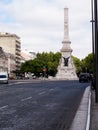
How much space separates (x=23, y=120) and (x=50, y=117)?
5.50 ft

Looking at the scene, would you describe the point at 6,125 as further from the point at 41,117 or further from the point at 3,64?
the point at 3,64

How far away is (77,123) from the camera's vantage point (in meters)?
16.1

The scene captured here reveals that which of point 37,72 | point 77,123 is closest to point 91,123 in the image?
point 77,123

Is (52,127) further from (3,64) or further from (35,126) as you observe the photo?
(3,64)

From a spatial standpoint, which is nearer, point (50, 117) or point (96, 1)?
point (50, 117)

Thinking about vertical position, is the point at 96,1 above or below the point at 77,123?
above

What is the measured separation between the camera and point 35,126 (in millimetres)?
15297

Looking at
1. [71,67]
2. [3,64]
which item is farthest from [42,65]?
[71,67]

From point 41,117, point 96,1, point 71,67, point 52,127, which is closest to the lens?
point 52,127

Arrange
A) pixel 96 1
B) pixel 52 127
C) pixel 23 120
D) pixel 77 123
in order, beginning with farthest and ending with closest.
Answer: pixel 96 1 → pixel 23 120 → pixel 77 123 → pixel 52 127

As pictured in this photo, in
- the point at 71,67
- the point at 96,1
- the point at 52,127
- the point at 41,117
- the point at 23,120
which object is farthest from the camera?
the point at 71,67

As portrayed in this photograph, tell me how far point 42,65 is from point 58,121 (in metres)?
180

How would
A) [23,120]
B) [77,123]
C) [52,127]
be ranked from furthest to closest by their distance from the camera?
[23,120] → [77,123] → [52,127]

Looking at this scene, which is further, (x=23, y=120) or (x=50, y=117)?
(x=50, y=117)
